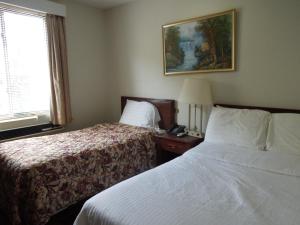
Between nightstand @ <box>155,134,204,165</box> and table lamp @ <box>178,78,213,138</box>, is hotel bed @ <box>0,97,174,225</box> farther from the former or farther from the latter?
table lamp @ <box>178,78,213,138</box>

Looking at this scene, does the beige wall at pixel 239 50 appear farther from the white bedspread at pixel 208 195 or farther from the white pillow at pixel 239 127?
the white bedspread at pixel 208 195

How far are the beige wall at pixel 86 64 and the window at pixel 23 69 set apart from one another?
41cm

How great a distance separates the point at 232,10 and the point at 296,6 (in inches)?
23.5

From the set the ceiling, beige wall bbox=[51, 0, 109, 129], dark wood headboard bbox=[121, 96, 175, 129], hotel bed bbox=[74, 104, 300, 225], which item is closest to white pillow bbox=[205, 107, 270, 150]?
hotel bed bbox=[74, 104, 300, 225]

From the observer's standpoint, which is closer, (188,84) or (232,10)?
(232,10)

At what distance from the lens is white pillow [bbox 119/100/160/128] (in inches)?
124

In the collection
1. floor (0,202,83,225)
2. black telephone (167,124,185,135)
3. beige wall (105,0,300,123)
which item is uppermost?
beige wall (105,0,300,123)

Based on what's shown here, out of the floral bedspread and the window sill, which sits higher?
the window sill

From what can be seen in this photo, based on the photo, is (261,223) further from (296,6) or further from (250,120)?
(296,6)

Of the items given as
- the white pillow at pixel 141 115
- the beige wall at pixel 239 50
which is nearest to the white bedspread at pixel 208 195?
the beige wall at pixel 239 50

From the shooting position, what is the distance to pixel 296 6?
211 centimetres

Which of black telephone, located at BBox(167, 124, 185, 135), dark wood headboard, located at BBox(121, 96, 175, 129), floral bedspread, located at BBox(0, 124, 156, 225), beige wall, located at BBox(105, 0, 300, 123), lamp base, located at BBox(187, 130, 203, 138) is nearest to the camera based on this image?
floral bedspread, located at BBox(0, 124, 156, 225)

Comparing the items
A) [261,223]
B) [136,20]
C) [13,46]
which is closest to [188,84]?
[136,20]

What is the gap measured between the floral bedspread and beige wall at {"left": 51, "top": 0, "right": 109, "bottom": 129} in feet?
3.06
